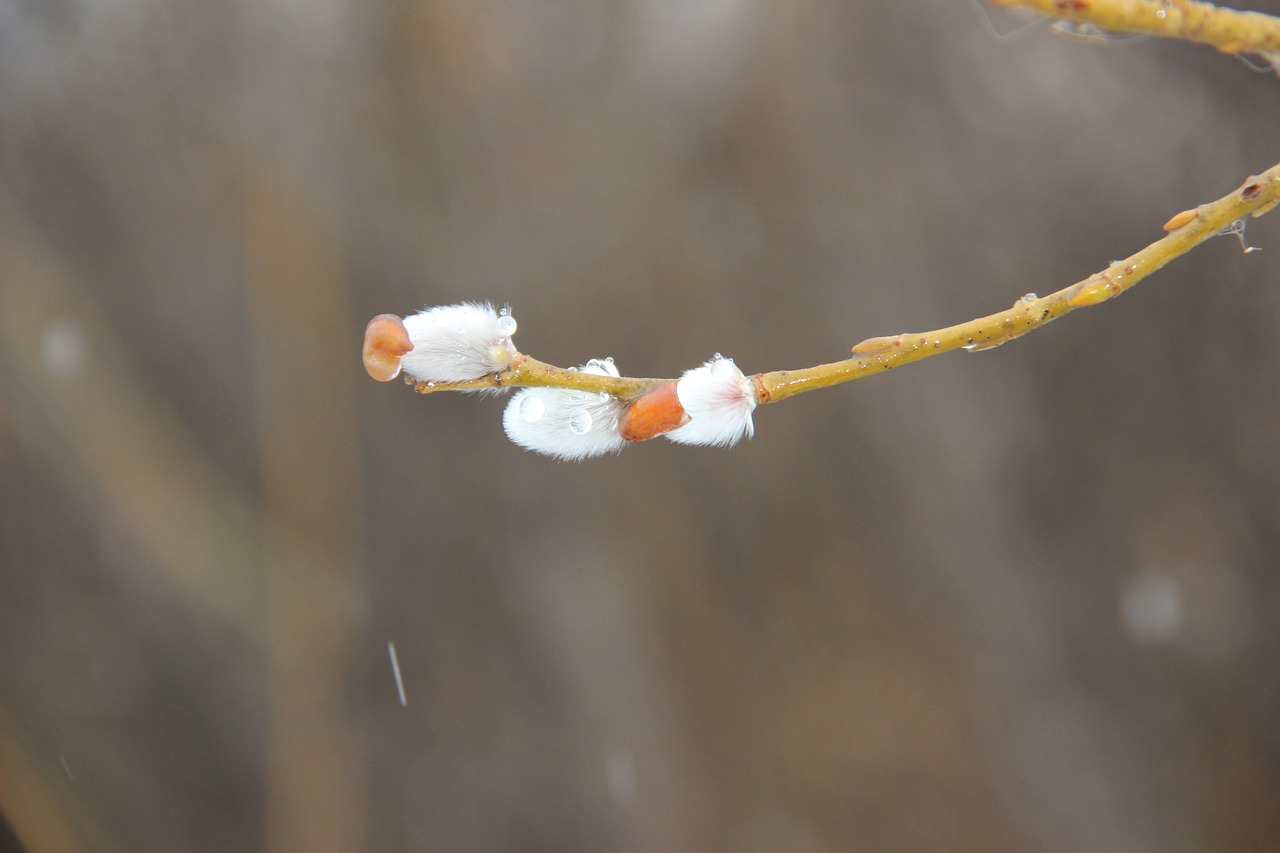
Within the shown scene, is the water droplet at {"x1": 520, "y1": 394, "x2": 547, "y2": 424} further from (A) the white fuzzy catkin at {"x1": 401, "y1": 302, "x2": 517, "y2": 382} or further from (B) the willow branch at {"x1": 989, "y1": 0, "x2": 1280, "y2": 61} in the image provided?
(B) the willow branch at {"x1": 989, "y1": 0, "x2": 1280, "y2": 61}

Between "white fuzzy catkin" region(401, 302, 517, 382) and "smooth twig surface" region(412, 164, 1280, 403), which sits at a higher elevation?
"white fuzzy catkin" region(401, 302, 517, 382)

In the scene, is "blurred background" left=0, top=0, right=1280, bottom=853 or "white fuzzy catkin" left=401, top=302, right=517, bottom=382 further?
"blurred background" left=0, top=0, right=1280, bottom=853

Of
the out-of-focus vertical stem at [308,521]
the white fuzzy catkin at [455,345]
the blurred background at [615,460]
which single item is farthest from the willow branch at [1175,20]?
the out-of-focus vertical stem at [308,521]

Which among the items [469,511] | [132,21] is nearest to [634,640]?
[469,511]

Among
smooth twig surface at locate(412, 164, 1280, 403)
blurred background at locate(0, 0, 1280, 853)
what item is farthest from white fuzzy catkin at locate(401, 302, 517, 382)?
blurred background at locate(0, 0, 1280, 853)

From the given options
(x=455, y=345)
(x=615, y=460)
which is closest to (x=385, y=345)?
(x=455, y=345)

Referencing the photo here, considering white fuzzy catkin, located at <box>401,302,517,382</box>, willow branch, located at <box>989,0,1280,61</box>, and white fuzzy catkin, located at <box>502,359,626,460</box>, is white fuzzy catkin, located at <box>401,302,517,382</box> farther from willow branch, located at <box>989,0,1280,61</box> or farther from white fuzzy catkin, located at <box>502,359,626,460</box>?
willow branch, located at <box>989,0,1280,61</box>

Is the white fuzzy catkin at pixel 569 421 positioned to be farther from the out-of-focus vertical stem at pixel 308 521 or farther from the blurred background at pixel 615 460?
the out-of-focus vertical stem at pixel 308 521

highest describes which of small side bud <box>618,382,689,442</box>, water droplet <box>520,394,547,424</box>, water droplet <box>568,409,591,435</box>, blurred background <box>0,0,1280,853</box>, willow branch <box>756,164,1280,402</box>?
blurred background <box>0,0,1280,853</box>
